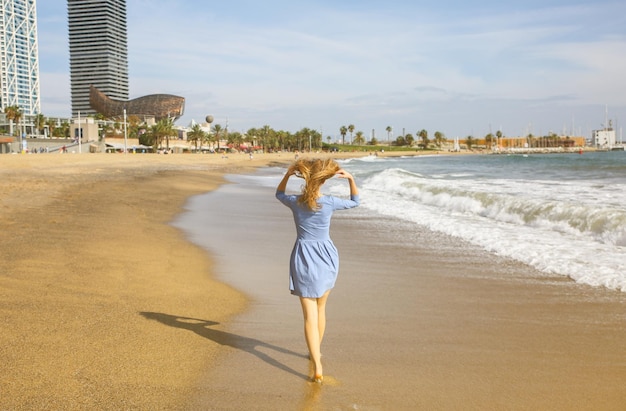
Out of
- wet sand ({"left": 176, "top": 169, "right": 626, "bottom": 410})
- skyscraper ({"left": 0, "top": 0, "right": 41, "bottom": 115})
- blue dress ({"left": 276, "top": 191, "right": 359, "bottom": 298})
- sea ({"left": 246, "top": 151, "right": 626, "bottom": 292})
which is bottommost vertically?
wet sand ({"left": 176, "top": 169, "right": 626, "bottom": 410})

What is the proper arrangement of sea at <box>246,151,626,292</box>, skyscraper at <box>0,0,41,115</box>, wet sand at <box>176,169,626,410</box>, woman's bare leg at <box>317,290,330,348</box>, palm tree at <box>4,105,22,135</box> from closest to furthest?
1. wet sand at <box>176,169,626,410</box>
2. woman's bare leg at <box>317,290,330,348</box>
3. sea at <box>246,151,626,292</box>
4. palm tree at <box>4,105,22,135</box>
5. skyscraper at <box>0,0,41,115</box>

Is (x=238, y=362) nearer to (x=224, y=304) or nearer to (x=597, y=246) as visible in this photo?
(x=224, y=304)

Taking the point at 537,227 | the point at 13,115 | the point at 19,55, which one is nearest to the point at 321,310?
the point at 537,227

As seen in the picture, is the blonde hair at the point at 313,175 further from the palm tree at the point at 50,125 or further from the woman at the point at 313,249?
the palm tree at the point at 50,125

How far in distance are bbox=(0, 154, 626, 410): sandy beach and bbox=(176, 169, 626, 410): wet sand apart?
0.05 feet

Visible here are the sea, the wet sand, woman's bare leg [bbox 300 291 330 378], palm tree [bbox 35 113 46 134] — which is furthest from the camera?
palm tree [bbox 35 113 46 134]

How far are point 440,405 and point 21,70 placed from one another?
210m

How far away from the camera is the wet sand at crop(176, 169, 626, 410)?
3211 millimetres

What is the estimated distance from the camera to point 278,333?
4.38 metres

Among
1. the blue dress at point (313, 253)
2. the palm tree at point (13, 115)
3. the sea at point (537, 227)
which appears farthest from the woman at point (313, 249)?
the palm tree at point (13, 115)

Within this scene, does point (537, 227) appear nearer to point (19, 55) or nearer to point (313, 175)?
point (313, 175)

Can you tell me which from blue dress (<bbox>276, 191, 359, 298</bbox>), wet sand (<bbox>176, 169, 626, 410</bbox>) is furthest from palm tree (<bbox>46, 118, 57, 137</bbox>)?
blue dress (<bbox>276, 191, 359, 298</bbox>)

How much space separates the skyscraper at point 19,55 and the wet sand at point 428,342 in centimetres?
18893

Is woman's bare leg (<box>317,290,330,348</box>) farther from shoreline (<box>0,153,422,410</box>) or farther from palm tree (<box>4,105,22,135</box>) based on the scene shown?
palm tree (<box>4,105,22,135</box>)
